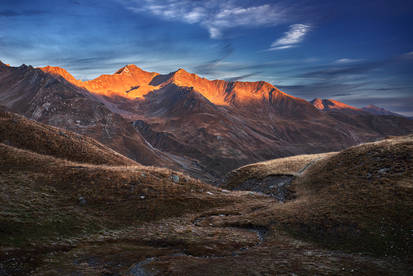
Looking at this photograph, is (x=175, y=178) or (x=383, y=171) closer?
(x=383, y=171)

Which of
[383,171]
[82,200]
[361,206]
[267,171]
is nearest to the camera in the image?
[361,206]

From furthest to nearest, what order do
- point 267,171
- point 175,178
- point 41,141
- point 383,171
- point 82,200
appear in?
point 267,171 → point 41,141 → point 175,178 → point 383,171 → point 82,200

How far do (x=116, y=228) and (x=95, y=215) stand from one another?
294 cm

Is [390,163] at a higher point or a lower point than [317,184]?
higher

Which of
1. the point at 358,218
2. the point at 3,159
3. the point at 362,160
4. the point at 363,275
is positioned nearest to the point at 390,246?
the point at 358,218

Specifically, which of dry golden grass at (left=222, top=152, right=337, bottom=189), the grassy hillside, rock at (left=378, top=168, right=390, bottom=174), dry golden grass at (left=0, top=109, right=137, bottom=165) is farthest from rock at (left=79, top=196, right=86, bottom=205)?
dry golden grass at (left=222, top=152, right=337, bottom=189)

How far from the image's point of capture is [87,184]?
88.2 ft

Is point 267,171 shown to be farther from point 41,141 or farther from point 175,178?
point 41,141

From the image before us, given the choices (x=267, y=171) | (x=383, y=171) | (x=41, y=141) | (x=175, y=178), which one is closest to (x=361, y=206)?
(x=383, y=171)

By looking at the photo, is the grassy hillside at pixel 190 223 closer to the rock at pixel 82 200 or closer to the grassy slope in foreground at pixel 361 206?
the grassy slope in foreground at pixel 361 206

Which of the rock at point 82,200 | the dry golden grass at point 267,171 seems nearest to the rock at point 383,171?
the dry golden grass at point 267,171

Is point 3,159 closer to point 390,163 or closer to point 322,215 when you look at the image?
point 322,215

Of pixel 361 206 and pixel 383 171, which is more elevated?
pixel 383 171

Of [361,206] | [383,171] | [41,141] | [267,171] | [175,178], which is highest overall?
[41,141]
